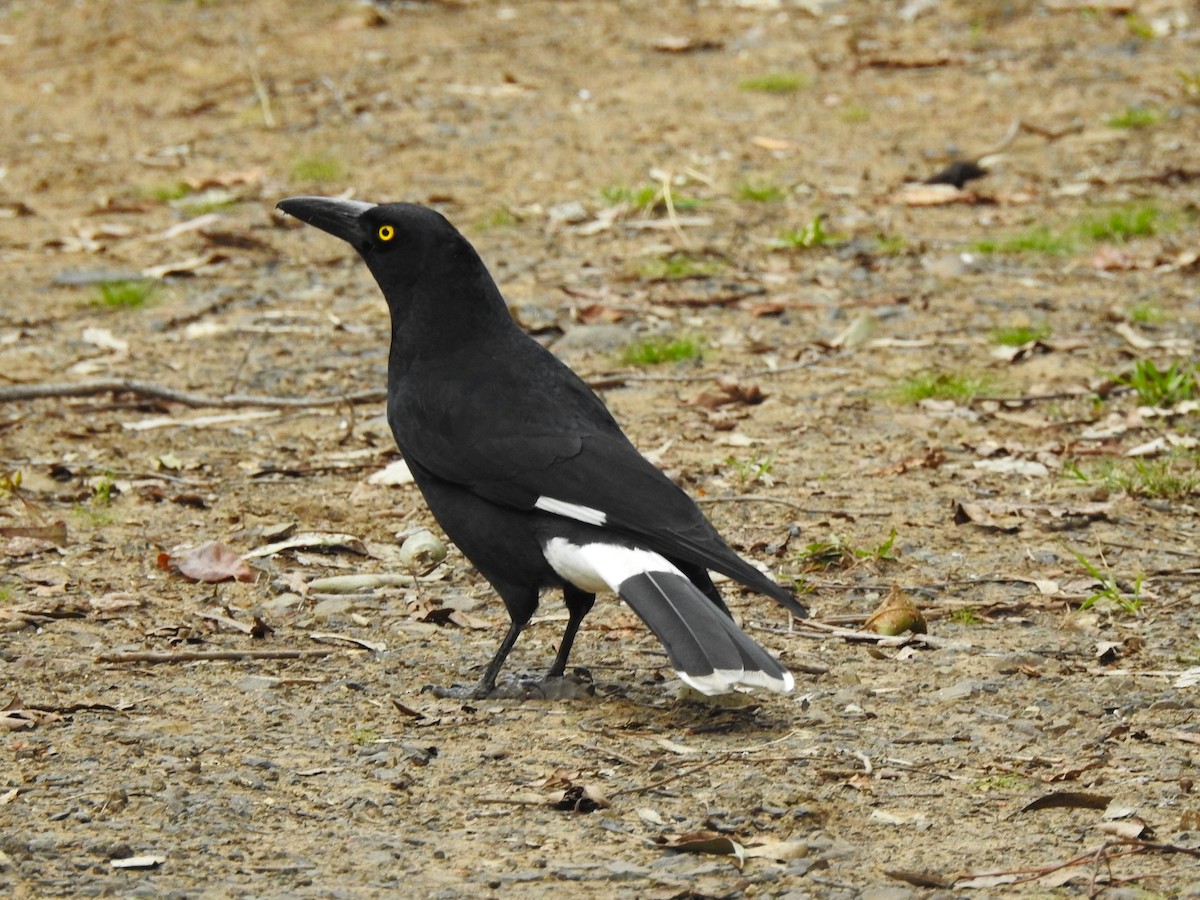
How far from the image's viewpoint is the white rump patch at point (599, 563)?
3.51 meters

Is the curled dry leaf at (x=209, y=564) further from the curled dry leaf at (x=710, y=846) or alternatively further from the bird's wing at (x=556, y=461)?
the curled dry leaf at (x=710, y=846)

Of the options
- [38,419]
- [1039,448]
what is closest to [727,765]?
[1039,448]

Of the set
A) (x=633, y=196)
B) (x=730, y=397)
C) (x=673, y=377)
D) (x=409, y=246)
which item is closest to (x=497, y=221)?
(x=633, y=196)

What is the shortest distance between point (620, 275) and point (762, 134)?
231 cm

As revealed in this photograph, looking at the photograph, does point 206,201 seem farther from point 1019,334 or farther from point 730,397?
point 1019,334

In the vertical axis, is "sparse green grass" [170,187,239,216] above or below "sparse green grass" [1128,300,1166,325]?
above

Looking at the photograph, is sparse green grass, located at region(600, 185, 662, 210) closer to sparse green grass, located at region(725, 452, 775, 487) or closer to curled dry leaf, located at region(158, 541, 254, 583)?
sparse green grass, located at region(725, 452, 775, 487)

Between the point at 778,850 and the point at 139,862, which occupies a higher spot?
the point at 139,862

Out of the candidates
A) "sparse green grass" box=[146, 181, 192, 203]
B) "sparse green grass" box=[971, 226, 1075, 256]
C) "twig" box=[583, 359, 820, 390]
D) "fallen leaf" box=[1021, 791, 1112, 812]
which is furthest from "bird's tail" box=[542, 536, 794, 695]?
"sparse green grass" box=[146, 181, 192, 203]

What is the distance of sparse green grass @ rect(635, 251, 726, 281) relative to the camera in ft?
23.7

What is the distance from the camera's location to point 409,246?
4.16 m

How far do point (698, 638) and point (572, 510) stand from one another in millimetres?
472

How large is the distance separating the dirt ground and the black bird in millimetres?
230

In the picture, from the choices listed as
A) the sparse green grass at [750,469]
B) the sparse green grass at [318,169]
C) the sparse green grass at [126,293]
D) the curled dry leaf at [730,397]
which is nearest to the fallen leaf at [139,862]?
the sparse green grass at [750,469]
